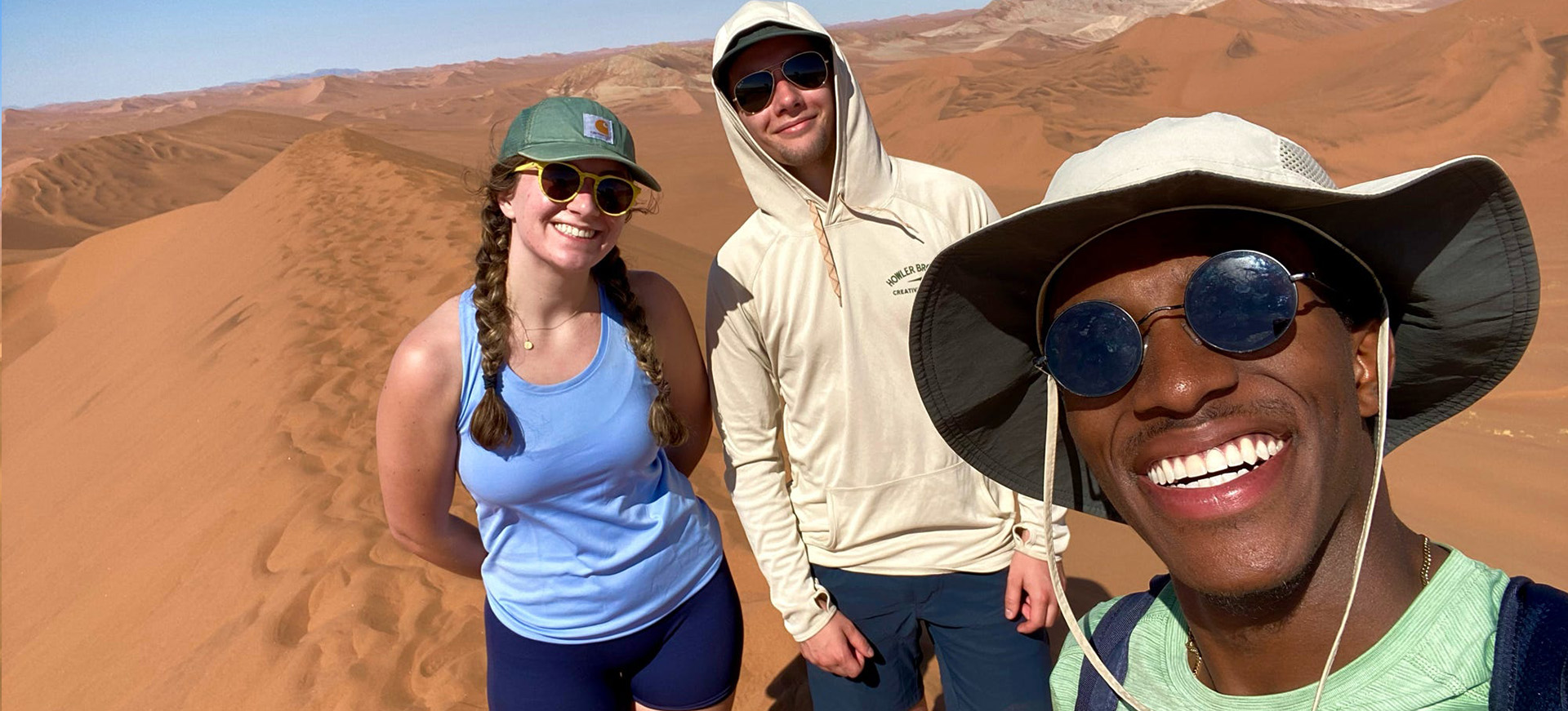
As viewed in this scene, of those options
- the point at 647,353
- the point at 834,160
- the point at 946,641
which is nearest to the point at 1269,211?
the point at 834,160

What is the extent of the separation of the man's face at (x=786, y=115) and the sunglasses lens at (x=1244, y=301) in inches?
51.5

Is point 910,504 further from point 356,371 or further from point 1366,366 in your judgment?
point 356,371

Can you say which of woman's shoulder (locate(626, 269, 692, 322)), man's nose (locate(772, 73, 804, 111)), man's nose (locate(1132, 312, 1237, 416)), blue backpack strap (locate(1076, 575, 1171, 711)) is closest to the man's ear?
man's nose (locate(1132, 312, 1237, 416))

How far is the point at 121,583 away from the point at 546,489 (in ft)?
17.3

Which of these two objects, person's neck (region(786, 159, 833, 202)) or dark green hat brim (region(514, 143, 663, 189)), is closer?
dark green hat brim (region(514, 143, 663, 189))

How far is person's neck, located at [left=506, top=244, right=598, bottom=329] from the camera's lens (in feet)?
7.05

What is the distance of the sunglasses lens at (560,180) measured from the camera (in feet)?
6.74

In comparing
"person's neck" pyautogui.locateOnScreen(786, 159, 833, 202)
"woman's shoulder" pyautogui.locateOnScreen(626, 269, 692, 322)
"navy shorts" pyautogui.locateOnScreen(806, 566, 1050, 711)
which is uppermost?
"person's neck" pyautogui.locateOnScreen(786, 159, 833, 202)

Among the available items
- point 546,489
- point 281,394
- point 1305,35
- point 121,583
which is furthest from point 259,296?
point 1305,35

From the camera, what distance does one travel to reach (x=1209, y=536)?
3.67 ft

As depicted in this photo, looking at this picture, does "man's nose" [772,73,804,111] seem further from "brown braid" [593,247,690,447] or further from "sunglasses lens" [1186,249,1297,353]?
"sunglasses lens" [1186,249,1297,353]

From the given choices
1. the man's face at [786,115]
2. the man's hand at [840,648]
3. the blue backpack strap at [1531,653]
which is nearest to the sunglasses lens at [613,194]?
the man's face at [786,115]

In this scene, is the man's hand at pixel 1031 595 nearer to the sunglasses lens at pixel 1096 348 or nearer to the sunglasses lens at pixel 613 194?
the sunglasses lens at pixel 1096 348

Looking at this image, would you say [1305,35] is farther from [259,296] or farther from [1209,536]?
[1209,536]
